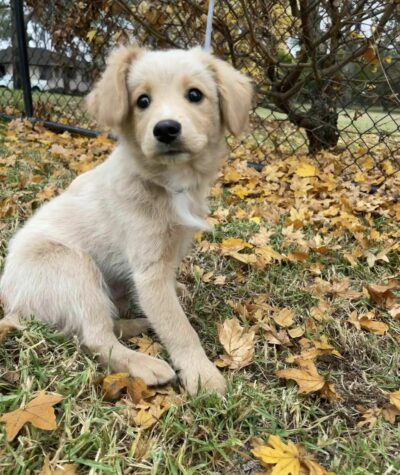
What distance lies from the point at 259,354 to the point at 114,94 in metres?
1.22

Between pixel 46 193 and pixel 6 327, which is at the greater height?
pixel 46 193

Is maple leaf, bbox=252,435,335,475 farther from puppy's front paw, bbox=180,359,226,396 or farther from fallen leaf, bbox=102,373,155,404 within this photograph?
fallen leaf, bbox=102,373,155,404

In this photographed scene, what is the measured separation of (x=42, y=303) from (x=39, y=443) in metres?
0.66

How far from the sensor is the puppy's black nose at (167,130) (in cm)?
173

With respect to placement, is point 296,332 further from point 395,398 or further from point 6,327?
point 6,327

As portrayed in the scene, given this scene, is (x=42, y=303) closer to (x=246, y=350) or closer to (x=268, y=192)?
(x=246, y=350)

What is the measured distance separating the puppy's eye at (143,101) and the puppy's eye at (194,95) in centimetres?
17

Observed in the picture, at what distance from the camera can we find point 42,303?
1.87 m

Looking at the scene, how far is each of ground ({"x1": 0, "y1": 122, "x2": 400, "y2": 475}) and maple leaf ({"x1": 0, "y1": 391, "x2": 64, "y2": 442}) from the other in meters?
0.03

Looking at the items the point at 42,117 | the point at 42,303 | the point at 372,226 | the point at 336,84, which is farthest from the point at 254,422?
the point at 42,117

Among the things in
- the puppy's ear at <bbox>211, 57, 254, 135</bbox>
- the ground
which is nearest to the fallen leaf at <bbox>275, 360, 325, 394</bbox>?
the ground

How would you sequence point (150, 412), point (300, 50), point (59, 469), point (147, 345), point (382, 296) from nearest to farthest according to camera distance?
point (59, 469) < point (150, 412) < point (147, 345) < point (382, 296) < point (300, 50)

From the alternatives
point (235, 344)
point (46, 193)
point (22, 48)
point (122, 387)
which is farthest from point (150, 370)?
point (22, 48)

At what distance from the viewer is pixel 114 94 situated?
6.20 feet
